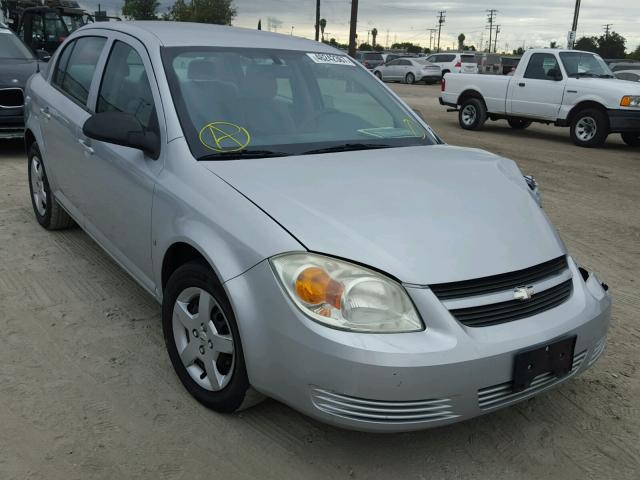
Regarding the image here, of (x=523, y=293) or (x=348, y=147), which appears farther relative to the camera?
(x=348, y=147)

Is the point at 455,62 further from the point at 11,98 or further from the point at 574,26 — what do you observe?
the point at 11,98

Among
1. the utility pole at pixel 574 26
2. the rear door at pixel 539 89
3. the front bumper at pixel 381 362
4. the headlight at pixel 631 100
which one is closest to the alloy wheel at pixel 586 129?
the rear door at pixel 539 89

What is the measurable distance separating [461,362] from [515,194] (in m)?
1.08

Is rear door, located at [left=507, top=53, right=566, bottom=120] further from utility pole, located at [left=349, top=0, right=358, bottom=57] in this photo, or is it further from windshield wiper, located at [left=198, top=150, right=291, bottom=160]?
utility pole, located at [left=349, top=0, right=358, bottom=57]

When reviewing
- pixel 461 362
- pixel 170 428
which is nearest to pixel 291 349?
pixel 461 362

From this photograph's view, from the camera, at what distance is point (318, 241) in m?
2.34

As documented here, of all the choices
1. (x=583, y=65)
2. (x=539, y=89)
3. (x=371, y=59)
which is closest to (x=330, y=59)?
(x=539, y=89)

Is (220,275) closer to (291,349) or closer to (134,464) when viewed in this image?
(291,349)

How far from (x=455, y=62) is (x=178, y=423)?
33.0m

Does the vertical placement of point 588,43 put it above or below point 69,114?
above

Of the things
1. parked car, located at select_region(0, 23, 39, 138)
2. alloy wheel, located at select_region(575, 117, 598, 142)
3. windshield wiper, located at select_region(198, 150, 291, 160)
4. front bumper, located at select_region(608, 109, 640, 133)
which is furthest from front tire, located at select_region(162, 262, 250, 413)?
alloy wheel, located at select_region(575, 117, 598, 142)

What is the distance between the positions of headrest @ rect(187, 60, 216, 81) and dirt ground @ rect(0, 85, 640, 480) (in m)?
1.44

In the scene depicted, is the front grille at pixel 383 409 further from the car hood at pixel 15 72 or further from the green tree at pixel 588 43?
the green tree at pixel 588 43

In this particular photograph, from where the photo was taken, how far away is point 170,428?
2.72 meters
